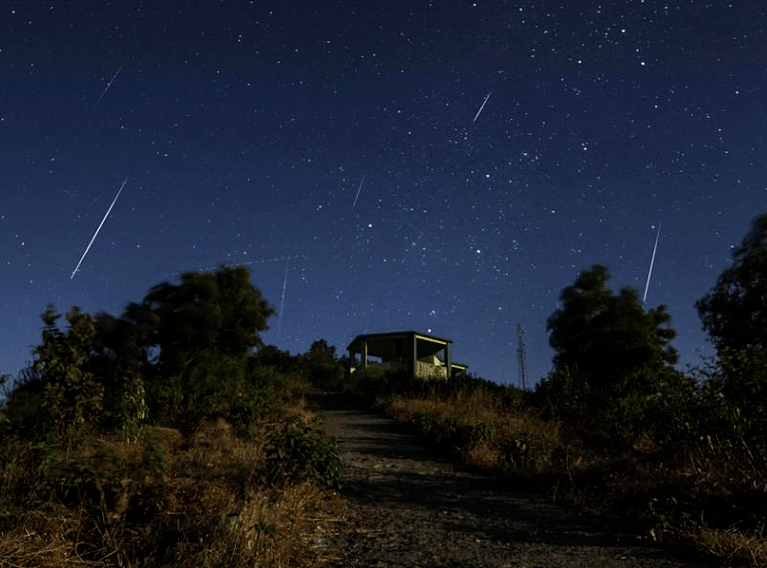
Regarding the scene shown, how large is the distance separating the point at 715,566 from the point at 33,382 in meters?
10.1

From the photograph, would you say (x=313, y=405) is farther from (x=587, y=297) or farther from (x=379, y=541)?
(x=587, y=297)

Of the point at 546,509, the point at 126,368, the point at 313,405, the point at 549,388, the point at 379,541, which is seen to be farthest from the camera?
the point at 313,405

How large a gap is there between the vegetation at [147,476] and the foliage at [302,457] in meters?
0.01

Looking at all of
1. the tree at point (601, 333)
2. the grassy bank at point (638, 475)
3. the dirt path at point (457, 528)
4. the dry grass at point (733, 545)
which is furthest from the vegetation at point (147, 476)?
the tree at point (601, 333)

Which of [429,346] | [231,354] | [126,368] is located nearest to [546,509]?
[126,368]

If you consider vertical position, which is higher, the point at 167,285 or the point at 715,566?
the point at 167,285

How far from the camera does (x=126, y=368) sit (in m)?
13.7

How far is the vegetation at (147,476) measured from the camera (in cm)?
404

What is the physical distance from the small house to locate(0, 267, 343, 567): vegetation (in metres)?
18.2

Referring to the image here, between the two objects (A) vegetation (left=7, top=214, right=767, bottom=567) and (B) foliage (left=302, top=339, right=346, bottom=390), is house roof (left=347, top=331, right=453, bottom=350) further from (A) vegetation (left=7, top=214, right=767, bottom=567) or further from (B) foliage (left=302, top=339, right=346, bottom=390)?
(A) vegetation (left=7, top=214, right=767, bottom=567)

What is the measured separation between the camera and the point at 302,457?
20.8ft

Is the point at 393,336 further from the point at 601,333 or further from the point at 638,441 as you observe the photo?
the point at 638,441

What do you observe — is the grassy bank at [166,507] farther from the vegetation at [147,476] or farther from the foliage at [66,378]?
the foliage at [66,378]

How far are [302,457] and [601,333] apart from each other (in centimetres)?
2064
